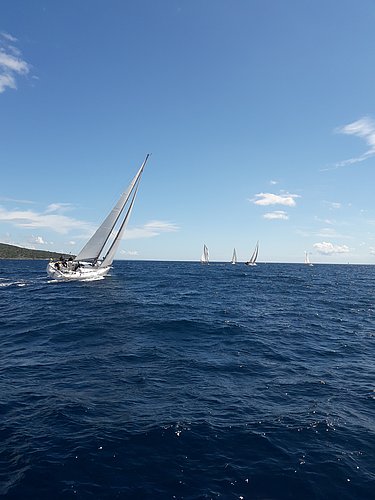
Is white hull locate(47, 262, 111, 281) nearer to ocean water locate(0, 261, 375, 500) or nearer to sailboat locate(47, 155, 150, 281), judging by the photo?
sailboat locate(47, 155, 150, 281)

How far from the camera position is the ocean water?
817 cm

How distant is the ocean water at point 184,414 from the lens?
817 centimetres

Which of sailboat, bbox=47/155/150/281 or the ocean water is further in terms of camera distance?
sailboat, bbox=47/155/150/281

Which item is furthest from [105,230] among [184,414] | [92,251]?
[184,414]

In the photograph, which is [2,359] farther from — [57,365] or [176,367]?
[176,367]

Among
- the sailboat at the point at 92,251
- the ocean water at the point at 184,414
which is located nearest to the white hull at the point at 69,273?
the sailboat at the point at 92,251

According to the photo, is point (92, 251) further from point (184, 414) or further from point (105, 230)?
point (184, 414)

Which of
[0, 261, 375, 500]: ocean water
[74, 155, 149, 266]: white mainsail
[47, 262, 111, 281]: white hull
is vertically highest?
[74, 155, 149, 266]: white mainsail

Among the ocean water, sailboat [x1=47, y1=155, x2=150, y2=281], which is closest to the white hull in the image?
sailboat [x1=47, y1=155, x2=150, y2=281]

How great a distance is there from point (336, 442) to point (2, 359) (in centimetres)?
1534

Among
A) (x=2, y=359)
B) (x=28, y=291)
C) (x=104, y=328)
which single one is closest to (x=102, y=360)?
(x=2, y=359)

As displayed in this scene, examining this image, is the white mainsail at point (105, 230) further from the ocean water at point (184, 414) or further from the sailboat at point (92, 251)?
the ocean water at point (184, 414)

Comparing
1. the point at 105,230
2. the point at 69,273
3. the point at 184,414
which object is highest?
the point at 105,230

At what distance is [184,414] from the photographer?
37.1 ft
